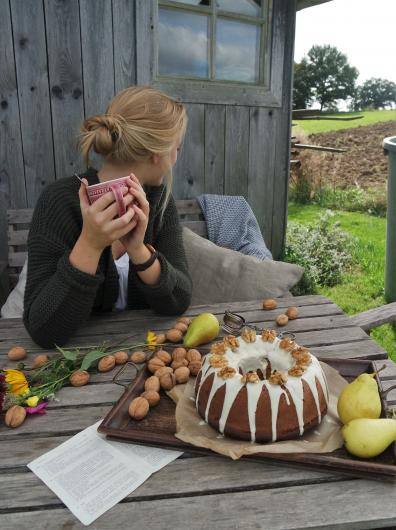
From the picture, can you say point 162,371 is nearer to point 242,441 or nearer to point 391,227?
point 242,441

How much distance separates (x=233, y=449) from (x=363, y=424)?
257mm

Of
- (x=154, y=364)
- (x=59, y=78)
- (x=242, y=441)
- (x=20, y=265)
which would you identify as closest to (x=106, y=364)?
(x=154, y=364)

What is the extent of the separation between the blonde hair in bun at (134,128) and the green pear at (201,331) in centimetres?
69

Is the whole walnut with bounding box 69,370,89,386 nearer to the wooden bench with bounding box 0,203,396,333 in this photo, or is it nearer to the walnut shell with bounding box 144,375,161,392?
the walnut shell with bounding box 144,375,161,392

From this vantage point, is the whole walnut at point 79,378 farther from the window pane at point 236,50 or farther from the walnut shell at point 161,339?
the window pane at point 236,50

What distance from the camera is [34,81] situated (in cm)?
297

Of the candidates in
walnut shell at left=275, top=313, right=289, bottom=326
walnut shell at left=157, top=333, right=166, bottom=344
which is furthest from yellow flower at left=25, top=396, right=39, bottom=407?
walnut shell at left=275, top=313, right=289, bottom=326

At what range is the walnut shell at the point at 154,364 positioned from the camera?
1275mm

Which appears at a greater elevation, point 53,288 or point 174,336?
point 53,288

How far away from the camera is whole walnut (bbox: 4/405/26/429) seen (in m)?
1.09

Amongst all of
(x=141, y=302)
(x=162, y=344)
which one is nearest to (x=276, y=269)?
(x=141, y=302)

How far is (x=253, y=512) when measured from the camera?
84 centimetres

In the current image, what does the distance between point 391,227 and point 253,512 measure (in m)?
3.54

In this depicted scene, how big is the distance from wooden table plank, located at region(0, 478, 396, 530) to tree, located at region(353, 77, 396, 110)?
20.5 metres
